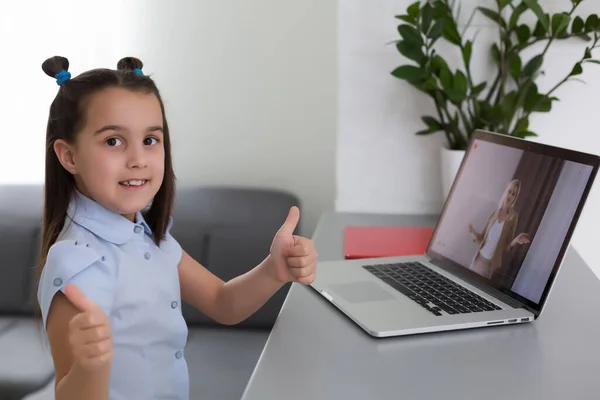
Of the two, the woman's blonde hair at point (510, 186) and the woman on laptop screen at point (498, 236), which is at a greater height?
the woman's blonde hair at point (510, 186)

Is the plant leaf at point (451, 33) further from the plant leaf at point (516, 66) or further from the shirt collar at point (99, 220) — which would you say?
the shirt collar at point (99, 220)

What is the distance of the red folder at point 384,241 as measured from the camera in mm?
1381

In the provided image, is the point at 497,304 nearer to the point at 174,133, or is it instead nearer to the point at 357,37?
the point at 357,37

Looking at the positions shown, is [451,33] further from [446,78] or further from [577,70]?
[577,70]

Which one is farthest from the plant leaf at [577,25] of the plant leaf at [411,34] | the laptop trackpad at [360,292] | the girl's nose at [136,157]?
the girl's nose at [136,157]

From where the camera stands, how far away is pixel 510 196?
1.16 meters

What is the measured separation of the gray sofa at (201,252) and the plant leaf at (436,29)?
0.68 m

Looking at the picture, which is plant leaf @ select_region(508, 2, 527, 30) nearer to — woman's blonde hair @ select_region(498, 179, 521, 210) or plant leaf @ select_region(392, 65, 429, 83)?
plant leaf @ select_region(392, 65, 429, 83)

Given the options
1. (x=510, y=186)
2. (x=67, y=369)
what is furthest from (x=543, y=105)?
(x=67, y=369)

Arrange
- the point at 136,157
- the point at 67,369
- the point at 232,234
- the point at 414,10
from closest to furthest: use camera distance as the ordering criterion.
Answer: the point at 67,369, the point at 136,157, the point at 414,10, the point at 232,234

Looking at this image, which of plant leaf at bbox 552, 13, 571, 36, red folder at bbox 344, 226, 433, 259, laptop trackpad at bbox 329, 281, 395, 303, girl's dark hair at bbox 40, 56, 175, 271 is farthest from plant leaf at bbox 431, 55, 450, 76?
girl's dark hair at bbox 40, 56, 175, 271

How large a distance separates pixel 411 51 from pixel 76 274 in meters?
0.93

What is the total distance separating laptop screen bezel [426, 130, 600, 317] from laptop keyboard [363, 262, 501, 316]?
0.12 feet

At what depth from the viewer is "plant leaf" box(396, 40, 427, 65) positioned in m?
1.54
